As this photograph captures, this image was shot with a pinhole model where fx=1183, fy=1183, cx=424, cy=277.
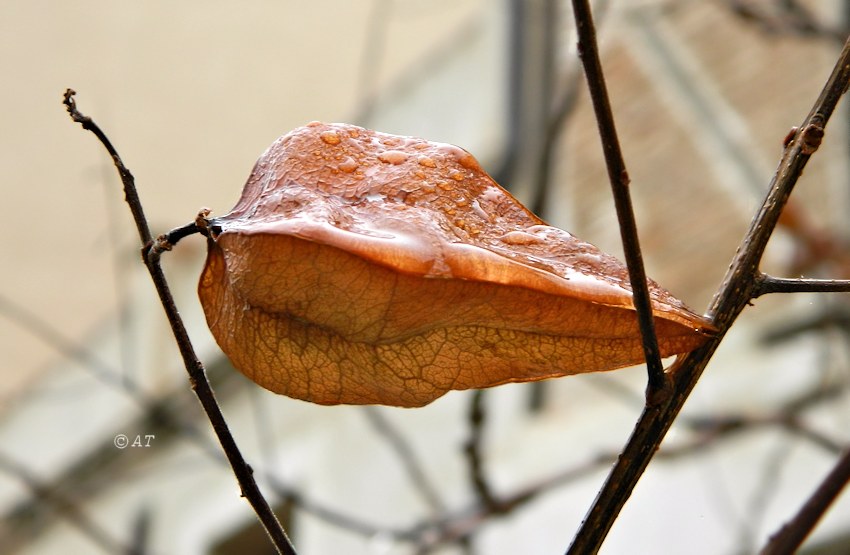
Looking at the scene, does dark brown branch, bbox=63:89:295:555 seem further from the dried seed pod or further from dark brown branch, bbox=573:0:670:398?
dark brown branch, bbox=573:0:670:398

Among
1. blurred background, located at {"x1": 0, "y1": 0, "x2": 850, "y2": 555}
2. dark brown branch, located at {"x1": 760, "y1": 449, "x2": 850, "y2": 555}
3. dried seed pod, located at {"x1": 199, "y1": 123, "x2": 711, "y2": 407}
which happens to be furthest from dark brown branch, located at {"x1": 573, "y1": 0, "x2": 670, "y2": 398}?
blurred background, located at {"x1": 0, "y1": 0, "x2": 850, "y2": 555}

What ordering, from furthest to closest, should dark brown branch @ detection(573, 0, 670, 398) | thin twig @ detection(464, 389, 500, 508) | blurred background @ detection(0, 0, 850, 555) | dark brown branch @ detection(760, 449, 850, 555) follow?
blurred background @ detection(0, 0, 850, 555) < thin twig @ detection(464, 389, 500, 508) < dark brown branch @ detection(760, 449, 850, 555) < dark brown branch @ detection(573, 0, 670, 398)

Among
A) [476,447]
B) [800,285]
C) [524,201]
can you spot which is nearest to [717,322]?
[800,285]

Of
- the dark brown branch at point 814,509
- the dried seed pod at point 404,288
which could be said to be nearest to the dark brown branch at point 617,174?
the dried seed pod at point 404,288

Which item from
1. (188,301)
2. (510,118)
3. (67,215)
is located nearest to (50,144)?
(67,215)

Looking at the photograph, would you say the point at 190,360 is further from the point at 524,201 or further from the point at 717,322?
the point at 524,201

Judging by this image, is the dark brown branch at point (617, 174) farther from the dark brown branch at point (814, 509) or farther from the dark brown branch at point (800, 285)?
the dark brown branch at point (814, 509)
